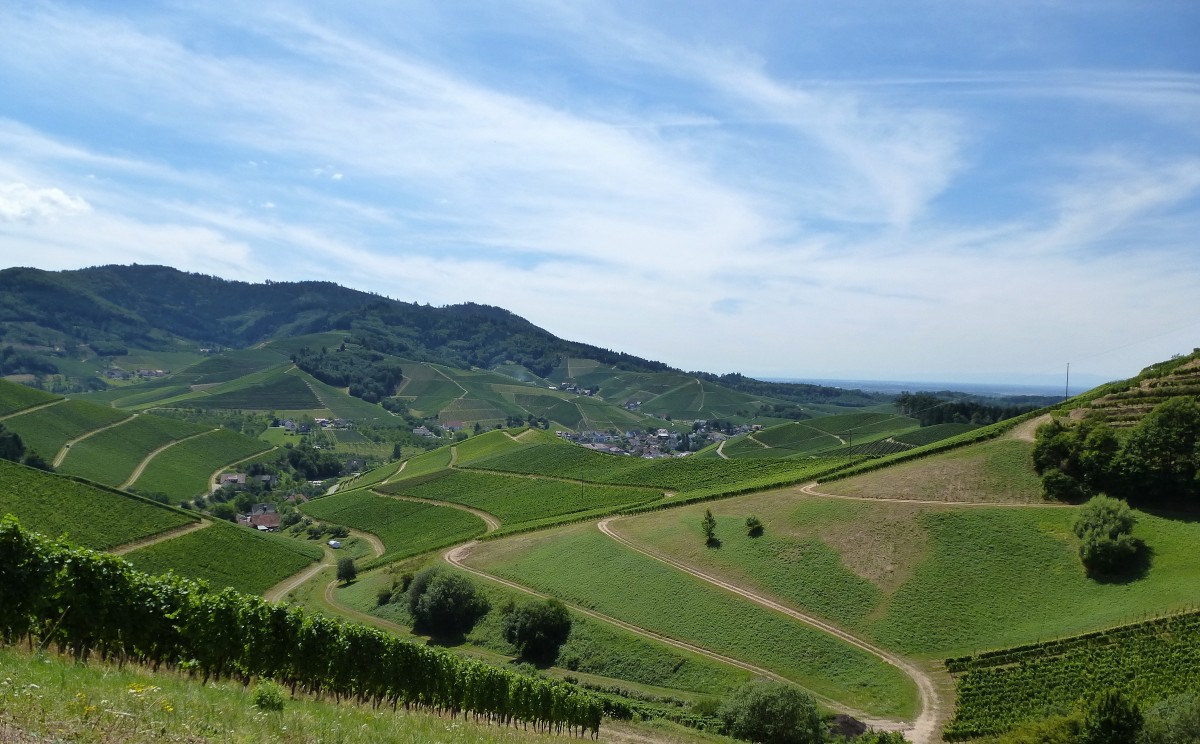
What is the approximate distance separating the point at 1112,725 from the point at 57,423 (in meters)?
180

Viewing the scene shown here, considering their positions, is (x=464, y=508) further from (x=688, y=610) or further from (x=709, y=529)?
(x=688, y=610)

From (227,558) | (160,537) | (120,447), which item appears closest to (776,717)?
(227,558)

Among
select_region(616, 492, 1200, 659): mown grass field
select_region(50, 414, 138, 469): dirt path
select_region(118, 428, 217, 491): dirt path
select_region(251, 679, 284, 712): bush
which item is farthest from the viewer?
select_region(118, 428, 217, 491): dirt path

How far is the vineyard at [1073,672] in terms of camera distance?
133 feet

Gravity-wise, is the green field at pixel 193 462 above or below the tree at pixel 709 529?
below

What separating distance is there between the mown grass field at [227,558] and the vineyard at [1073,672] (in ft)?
224

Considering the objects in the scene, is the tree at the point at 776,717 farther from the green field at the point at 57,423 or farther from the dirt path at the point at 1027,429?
the green field at the point at 57,423

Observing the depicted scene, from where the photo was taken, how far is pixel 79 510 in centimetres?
7850

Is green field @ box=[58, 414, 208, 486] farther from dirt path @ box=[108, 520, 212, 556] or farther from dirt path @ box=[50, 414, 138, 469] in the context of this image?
dirt path @ box=[108, 520, 212, 556]

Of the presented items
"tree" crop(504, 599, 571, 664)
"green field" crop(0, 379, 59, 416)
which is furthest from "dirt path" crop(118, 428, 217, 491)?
"tree" crop(504, 599, 571, 664)

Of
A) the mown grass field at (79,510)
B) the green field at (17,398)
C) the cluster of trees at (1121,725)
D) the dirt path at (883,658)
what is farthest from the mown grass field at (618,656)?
the green field at (17,398)

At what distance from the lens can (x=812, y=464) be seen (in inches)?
4065

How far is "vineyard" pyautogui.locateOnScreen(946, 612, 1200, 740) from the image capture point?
40.5m

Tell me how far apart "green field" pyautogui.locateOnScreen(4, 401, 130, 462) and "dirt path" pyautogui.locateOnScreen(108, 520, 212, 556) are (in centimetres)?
6274
